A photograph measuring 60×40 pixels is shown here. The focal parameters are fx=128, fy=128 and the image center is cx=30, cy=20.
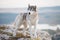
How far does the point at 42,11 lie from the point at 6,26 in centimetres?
60

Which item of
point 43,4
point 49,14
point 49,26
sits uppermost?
point 43,4

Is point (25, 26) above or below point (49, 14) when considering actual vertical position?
below

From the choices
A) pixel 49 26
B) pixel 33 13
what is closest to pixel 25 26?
pixel 33 13

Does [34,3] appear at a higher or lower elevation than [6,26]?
higher

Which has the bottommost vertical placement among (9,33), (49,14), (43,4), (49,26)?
(9,33)

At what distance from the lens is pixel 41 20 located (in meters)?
1.94

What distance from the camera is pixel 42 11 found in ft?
6.37

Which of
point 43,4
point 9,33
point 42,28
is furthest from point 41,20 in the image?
point 9,33

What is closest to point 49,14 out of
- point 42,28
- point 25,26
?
point 42,28

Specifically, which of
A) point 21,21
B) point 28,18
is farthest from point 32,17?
point 21,21

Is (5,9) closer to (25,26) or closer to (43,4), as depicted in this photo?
(25,26)

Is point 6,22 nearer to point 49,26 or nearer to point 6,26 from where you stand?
point 6,26

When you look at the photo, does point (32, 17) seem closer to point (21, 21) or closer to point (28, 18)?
point (28, 18)

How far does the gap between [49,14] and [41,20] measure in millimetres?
152
